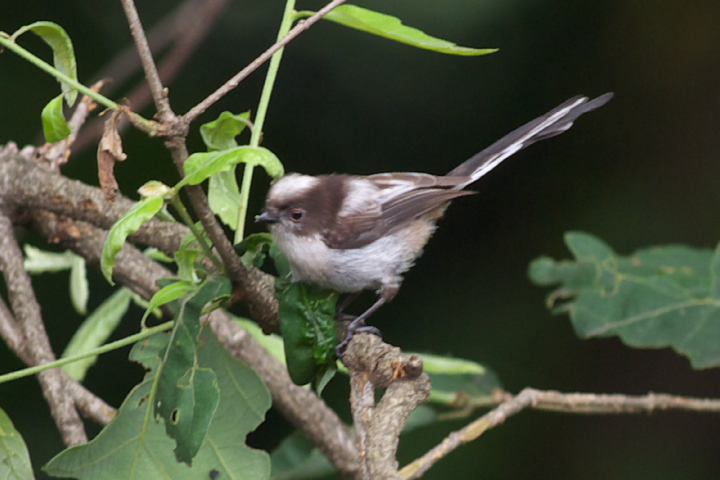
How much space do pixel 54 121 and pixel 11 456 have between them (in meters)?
0.84

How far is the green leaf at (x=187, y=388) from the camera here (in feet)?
4.82

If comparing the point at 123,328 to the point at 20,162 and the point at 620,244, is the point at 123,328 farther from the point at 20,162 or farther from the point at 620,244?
the point at 620,244

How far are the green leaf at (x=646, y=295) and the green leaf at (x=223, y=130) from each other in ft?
4.78

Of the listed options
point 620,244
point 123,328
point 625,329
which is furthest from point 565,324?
point 123,328

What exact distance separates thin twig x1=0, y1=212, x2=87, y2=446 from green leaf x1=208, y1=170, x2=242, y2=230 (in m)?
0.67

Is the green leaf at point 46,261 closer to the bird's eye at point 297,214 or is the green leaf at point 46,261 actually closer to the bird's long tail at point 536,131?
the bird's eye at point 297,214

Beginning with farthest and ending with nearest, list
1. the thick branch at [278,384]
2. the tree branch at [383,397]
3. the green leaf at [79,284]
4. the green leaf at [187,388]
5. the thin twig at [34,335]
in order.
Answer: the green leaf at [79,284] → the thick branch at [278,384] → the thin twig at [34,335] → the green leaf at [187,388] → the tree branch at [383,397]

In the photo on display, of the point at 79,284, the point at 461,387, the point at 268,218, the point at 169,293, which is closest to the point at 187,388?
the point at 169,293

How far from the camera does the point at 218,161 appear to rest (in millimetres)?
1296

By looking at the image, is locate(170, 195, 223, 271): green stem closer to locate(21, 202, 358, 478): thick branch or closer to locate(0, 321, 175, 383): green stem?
locate(0, 321, 175, 383): green stem

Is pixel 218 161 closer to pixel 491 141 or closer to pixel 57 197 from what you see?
pixel 57 197

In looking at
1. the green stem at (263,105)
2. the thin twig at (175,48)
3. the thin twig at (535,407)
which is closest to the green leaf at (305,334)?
the green stem at (263,105)

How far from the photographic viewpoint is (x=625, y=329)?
2.58 metres

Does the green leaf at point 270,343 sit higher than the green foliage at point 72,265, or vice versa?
the green foliage at point 72,265
